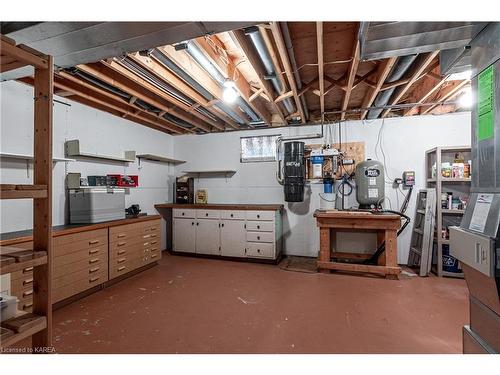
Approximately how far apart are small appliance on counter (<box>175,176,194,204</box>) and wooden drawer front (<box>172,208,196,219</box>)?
30 cm

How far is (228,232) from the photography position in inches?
168

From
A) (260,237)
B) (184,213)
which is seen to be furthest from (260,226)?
(184,213)

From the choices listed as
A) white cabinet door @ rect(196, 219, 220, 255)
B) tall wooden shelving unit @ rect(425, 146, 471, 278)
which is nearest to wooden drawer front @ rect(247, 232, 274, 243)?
white cabinet door @ rect(196, 219, 220, 255)

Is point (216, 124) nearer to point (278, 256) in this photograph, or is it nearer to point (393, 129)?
point (278, 256)

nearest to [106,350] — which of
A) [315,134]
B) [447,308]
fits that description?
[447,308]

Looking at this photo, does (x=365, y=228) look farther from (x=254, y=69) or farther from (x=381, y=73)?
(x=254, y=69)

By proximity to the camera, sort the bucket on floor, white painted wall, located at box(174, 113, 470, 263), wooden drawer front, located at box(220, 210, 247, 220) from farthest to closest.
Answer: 1. wooden drawer front, located at box(220, 210, 247, 220)
2. white painted wall, located at box(174, 113, 470, 263)
3. the bucket on floor

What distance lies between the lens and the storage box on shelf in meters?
4.07

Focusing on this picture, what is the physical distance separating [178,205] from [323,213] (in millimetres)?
2625

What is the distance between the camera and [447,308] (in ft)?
8.36

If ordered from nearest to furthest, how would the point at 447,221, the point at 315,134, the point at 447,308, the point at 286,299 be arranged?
the point at 447,308 → the point at 286,299 → the point at 447,221 → the point at 315,134

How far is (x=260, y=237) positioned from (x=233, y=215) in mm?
594

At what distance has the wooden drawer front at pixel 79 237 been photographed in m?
2.51

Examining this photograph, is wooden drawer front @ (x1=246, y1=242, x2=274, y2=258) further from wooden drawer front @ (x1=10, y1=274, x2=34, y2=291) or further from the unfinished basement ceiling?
wooden drawer front @ (x1=10, y1=274, x2=34, y2=291)
